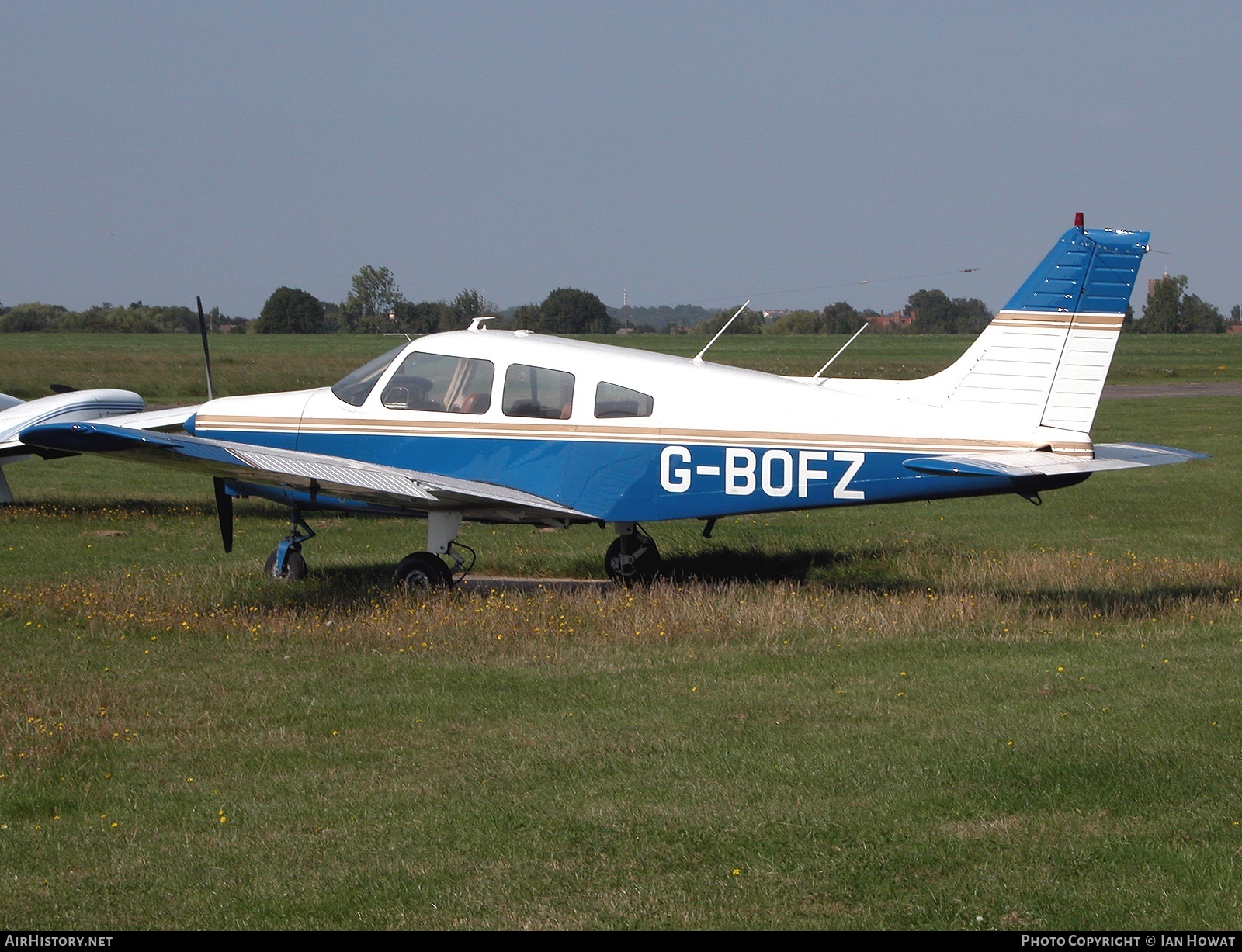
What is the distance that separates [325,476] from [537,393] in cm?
194

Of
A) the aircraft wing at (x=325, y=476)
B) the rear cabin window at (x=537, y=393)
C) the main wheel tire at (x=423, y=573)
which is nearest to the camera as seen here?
the aircraft wing at (x=325, y=476)

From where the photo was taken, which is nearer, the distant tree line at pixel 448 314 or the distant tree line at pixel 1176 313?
the distant tree line at pixel 448 314

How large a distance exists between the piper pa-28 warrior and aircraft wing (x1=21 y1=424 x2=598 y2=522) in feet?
0.08

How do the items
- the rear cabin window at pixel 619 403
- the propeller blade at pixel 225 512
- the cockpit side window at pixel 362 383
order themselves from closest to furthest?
1. the rear cabin window at pixel 619 403
2. the propeller blade at pixel 225 512
3. the cockpit side window at pixel 362 383

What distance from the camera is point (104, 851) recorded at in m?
5.40

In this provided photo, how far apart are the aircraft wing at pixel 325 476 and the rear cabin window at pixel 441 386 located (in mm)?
623

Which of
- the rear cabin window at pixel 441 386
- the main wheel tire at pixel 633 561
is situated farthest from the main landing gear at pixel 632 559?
the rear cabin window at pixel 441 386

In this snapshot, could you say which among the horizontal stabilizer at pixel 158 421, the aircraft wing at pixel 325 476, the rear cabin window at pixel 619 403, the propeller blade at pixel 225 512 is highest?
the rear cabin window at pixel 619 403

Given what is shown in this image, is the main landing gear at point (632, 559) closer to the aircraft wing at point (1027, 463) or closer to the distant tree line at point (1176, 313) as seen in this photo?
the aircraft wing at point (1027, 463)

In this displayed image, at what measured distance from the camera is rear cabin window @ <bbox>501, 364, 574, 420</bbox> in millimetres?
11141

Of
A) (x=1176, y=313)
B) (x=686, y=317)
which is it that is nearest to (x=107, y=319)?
(x=686, y=317)

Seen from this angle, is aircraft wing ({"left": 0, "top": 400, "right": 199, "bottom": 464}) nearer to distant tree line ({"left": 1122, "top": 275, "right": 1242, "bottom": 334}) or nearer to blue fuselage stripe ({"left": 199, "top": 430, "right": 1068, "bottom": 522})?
blue fuselage stripe ({"left": 199, "top": 430, "right": 1068, "bottom": 522})

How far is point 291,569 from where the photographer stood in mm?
12039

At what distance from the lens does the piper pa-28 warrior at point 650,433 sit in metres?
10.2
